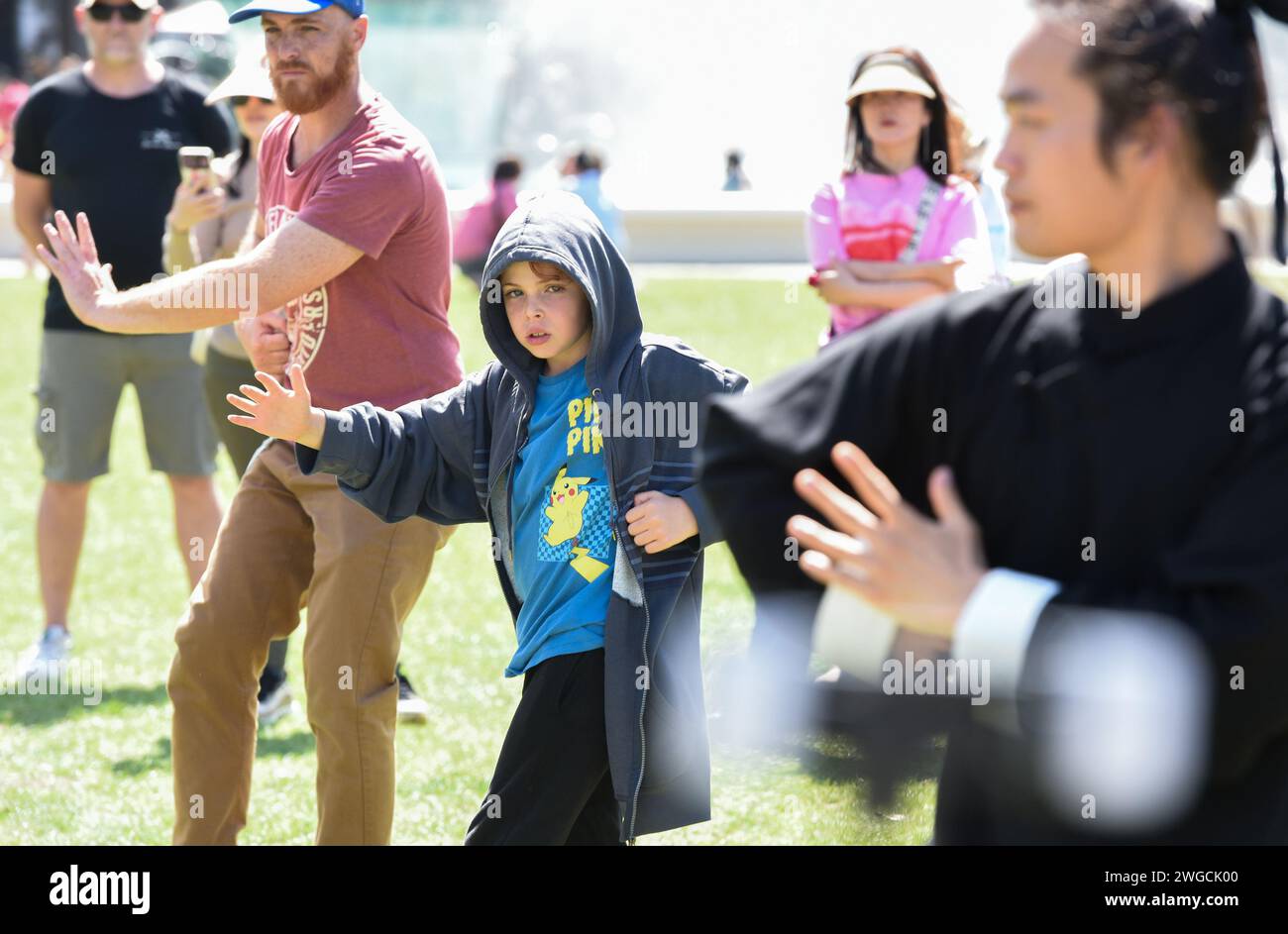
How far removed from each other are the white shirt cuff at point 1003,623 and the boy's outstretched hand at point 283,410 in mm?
1865

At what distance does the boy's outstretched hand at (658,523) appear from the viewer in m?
3.52

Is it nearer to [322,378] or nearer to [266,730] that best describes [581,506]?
[322,378]

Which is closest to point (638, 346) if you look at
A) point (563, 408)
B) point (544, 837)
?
point (563, 408)

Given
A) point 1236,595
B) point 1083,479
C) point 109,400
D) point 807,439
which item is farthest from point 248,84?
point 1236,595

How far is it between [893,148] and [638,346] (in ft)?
6.98

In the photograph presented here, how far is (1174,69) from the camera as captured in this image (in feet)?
6.44

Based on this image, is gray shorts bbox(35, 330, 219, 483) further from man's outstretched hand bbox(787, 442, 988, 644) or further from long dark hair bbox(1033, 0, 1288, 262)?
long dark hair bbox(1033, 0, 1288, 262)

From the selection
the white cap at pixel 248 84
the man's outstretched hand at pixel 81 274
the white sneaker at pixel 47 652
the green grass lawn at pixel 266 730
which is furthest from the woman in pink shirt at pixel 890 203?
A: the white sneaker at pixel 47 652

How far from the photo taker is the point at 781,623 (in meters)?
2.16

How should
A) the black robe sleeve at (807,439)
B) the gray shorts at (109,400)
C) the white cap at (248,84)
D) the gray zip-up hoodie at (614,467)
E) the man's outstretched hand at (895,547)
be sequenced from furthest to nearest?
the gray shorts at (109,400) → the white cap at (248,84) → the gray zip-up hoodie at (614,467) → the black robe sleeve at (807,439) → the man's outstretched hand at (895,547)

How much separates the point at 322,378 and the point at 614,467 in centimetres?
90

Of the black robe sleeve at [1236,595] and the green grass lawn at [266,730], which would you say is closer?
the black robe sleeve at [1236,595]

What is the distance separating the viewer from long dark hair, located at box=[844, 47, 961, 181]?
5.57m

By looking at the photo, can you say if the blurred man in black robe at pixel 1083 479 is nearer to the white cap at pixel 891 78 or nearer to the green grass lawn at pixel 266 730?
the green grass lawn at pixel 266 730
